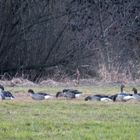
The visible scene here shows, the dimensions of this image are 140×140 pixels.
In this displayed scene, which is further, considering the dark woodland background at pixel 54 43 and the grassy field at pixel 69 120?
the dark woodland background at pixel 54 43

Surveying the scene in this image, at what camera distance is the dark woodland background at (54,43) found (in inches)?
1057

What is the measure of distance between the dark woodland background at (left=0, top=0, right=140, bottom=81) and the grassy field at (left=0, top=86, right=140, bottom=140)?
12673mm

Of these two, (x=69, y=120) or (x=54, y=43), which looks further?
(x=54, y=43)

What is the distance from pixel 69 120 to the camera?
10.9 m

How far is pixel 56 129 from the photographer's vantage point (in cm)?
977

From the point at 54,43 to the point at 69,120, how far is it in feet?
55.0

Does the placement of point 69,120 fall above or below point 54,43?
below

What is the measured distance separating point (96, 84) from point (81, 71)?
3.84 meters

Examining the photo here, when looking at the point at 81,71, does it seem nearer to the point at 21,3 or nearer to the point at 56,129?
the point at 21,3

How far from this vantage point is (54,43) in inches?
1081

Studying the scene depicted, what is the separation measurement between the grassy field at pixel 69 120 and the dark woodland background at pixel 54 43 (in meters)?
12.7

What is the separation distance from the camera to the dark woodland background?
2686 cm

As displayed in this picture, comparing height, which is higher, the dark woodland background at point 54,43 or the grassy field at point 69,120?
the dark woodland background at point 54,43

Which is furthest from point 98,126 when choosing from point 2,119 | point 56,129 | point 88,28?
point 88,28
